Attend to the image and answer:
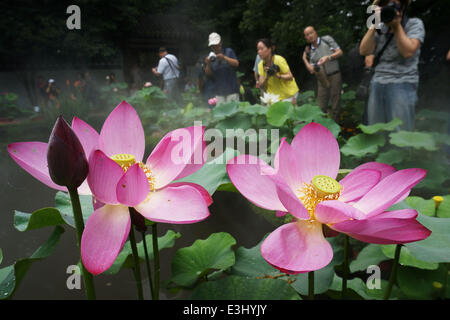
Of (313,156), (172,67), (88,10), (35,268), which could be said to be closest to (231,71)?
(172,67)

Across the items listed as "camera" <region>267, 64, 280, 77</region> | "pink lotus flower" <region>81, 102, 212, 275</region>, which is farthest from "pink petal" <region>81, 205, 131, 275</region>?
"camera" <region>267, 64, 280, 77</region>

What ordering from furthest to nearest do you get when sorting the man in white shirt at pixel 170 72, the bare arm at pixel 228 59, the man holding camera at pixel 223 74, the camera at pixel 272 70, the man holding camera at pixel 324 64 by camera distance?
the man in white shirt at pixel 170 72 < the man holding camera at pixel 223 74 < the bare arm at pixel 228 59 < the man holding camera at pixel 324 64 < the camera at pixel 272 70

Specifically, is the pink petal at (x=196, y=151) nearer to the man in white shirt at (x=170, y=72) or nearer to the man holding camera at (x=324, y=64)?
the man holding camera at (x=324, y=64)

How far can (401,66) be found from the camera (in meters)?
1.30

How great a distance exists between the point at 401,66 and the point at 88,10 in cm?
566

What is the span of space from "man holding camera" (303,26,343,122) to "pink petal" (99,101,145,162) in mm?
2208

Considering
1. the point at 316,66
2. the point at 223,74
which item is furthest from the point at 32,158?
the point at 223,74

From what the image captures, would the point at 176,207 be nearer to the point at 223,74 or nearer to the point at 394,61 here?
the point at 394,61

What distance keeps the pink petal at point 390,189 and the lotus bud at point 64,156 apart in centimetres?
21

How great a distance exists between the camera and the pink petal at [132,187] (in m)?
0.20

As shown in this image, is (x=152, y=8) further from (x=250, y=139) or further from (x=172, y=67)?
(x=250, y=139)

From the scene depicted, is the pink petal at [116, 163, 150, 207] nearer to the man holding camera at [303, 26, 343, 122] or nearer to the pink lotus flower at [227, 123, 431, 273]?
the pink lotus flower at [227, 123, 431, 273]

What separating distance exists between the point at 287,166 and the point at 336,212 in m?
0.07

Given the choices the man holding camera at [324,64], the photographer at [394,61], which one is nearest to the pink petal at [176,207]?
the photographer at [394,61]
